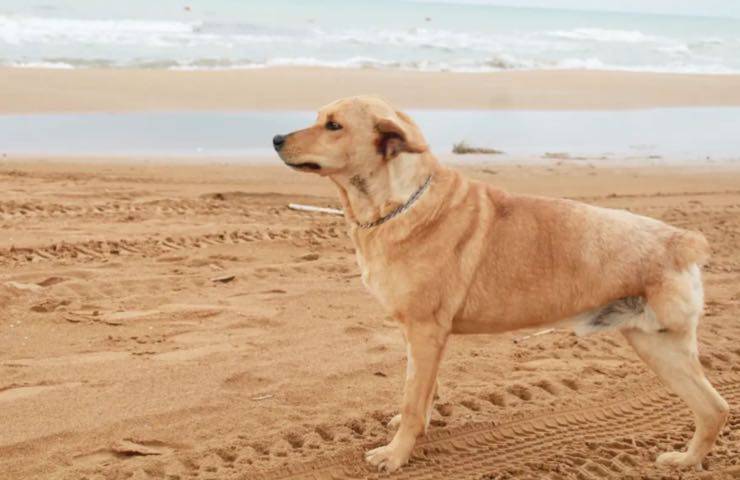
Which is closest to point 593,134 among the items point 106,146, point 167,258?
point 106,146

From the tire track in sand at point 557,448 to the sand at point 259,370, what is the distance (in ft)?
0.04

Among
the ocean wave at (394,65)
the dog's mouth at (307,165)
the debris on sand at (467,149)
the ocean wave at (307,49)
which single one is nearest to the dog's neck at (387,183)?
the dog's mouth at (307,165)

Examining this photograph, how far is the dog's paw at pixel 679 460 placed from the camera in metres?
5.13

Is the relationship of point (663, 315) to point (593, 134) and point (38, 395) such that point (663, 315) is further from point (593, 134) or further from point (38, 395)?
point (593, 134)

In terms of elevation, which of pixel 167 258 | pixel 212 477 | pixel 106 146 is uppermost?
pixel 106 146

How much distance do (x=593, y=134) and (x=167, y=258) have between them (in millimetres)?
11319

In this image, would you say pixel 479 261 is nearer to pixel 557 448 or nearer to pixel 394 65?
pixel 557 448

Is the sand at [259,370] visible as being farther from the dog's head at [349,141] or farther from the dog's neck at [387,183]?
the dog's head at [349,141]

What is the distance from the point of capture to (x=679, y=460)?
16.9 feet

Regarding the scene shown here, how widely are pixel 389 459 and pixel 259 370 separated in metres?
1.53

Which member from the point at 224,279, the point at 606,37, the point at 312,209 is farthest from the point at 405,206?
the point at 606,37

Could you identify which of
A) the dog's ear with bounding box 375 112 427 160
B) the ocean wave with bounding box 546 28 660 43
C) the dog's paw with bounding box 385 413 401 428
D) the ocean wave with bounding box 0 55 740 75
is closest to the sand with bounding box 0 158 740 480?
the dog's paw with bounding box 385 413 401 428

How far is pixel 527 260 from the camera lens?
5.05 metres

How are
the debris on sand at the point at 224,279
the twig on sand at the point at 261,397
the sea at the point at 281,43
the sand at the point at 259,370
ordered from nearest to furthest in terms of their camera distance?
the sand at the point at 259,370
the twig on sand at the point at 261,397
the debris on sand at the point at 224,279
the sea at the point at 281,43
